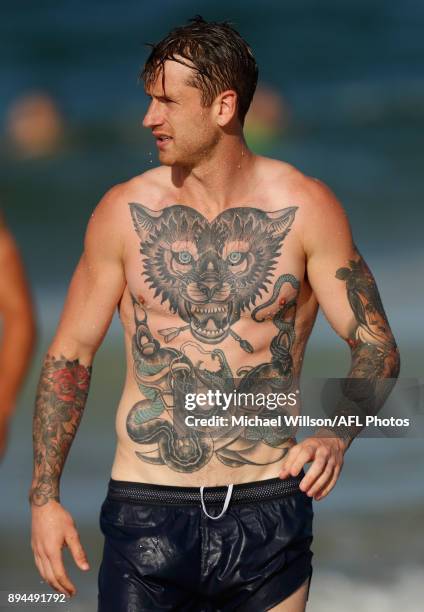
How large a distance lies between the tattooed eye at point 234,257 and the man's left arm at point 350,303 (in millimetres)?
169

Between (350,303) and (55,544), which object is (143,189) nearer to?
(350,303)

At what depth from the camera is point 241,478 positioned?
3.70 m

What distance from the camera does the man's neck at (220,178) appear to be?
12.5ft

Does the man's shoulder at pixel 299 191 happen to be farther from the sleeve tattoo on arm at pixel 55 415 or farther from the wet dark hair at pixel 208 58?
the sleeve tattoo on arm at pixel 55 415

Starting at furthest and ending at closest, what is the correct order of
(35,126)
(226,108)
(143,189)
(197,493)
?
(35,126) → (143,189) → (226,108) → (197,493)

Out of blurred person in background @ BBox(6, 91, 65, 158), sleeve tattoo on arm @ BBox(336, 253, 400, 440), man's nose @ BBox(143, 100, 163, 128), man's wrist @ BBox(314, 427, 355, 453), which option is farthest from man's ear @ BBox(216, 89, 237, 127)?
blurred person in background @ BBox(6, 91, 65, 158)

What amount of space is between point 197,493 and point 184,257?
1.97 feet

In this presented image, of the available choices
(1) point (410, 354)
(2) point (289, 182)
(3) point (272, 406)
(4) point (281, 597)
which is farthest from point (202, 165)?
(1) point (410, 354)

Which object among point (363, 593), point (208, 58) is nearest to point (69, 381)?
point (208, 58)

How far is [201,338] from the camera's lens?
12.3 ft

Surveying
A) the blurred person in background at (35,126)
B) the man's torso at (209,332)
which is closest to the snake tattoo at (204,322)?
the man's torso at (209,332)

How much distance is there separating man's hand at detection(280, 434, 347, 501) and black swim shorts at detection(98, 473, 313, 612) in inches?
9.3

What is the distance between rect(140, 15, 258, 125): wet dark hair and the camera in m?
3.72

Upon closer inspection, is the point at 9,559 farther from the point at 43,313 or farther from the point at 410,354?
the point at 410,354
